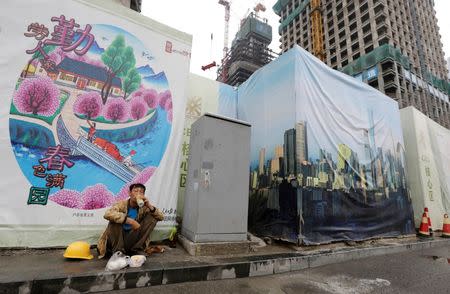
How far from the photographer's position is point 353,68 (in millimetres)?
40906

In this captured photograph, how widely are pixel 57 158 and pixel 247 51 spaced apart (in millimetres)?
64625

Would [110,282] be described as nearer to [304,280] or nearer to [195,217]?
[195,217]

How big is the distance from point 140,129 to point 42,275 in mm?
2864

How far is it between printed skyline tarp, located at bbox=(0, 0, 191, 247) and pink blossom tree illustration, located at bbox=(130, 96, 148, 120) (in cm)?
2

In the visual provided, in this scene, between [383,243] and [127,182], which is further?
[383,243]

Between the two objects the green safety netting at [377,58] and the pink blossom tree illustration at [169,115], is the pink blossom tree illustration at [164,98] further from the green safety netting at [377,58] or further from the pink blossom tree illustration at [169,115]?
the green safety netting at [377,58]

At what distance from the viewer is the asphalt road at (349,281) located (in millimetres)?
2975

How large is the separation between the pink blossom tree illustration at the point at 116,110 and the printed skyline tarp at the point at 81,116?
18 millimetres

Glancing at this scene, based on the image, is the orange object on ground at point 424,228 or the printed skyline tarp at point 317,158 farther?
the orange object on ground at point 424,228

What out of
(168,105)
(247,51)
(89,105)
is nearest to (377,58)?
(247,51)

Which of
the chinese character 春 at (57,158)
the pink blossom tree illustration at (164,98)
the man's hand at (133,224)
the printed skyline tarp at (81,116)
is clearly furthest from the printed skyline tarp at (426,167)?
the chinese character 春 at (57,158)

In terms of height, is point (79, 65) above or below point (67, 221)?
above

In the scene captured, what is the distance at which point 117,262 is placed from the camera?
288 centimetres

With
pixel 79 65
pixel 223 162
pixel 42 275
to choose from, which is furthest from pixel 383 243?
pixel 79 65
